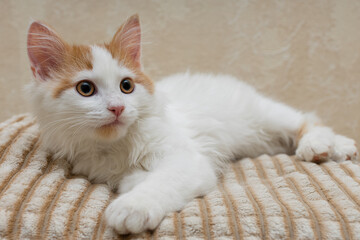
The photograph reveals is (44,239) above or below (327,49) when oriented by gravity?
below

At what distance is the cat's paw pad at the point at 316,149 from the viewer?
1.56 meters

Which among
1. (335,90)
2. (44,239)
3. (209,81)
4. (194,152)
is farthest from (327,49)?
(44,239)

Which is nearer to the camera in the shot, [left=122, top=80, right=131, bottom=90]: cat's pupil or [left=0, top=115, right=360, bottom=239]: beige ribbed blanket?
[left=0, top=115, right=360, bottom=239]: beige ribbed blanket

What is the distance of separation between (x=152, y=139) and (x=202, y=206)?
0.36 metres

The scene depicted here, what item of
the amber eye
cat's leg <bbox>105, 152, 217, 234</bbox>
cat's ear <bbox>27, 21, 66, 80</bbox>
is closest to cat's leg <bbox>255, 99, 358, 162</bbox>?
cat's leg <bbox>105, 152, 217, 234</bbox>

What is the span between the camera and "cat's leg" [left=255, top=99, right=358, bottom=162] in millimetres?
1578

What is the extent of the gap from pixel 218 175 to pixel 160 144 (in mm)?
343

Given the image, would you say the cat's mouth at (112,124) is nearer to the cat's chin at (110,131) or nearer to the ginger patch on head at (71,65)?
the cat's chin at (110,131)

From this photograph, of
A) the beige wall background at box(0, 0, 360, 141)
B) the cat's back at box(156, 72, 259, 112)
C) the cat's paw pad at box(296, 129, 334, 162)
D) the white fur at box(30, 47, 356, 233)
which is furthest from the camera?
the beige wall background at box(0, 0, 360, 141)

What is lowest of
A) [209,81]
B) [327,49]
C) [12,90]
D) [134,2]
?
[12,90]

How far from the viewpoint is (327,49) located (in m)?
2.51

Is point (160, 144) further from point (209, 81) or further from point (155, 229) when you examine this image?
point (209, 81)

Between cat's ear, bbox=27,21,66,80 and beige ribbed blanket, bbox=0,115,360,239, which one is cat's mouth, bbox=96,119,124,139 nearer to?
beige ribbed blanket, bbox=0,115,360,239

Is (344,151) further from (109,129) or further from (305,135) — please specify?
(109,129)
